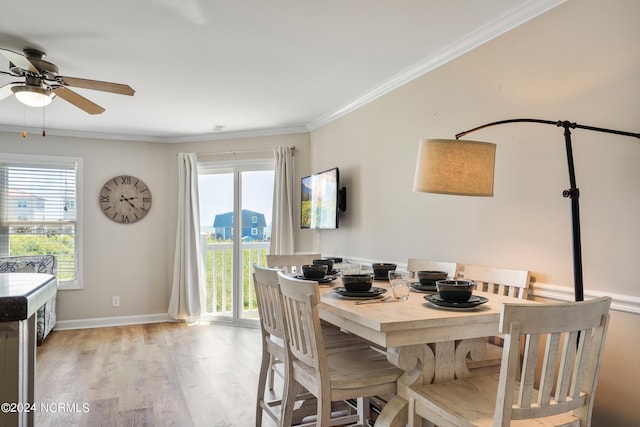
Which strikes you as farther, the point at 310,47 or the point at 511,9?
the point at 310,47

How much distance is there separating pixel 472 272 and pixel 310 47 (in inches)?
68.6

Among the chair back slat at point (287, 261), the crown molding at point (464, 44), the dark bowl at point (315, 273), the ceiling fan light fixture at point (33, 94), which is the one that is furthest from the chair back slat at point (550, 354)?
the ceiling fan light fixture at point (33, 94)

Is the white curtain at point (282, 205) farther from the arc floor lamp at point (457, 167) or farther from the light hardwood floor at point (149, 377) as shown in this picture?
the arc floor lamp at point (457, 167)

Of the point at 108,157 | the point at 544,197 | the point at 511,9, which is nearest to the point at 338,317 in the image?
the point at 544,197

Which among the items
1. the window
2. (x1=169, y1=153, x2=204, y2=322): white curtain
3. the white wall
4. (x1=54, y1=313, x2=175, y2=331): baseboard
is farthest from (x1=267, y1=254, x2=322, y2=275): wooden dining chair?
the window

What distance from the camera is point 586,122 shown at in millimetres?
2109

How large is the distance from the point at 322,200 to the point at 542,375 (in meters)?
3.24

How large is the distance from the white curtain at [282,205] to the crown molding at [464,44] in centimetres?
132

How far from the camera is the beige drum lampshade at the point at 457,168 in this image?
212cm

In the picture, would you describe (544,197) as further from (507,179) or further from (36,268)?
(36,268)

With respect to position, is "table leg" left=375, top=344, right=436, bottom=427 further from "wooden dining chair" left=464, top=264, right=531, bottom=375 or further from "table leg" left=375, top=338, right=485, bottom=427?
"wooden dining chair" left=464, top=264, right=531, bottom=375

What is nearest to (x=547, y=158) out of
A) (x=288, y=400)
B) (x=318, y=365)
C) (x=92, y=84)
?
(x=318, y=365)

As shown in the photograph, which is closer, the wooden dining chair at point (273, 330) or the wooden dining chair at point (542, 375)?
the wooden dining chair at point (542, 375)

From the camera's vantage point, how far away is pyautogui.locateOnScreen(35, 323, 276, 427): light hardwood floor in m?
2.84
